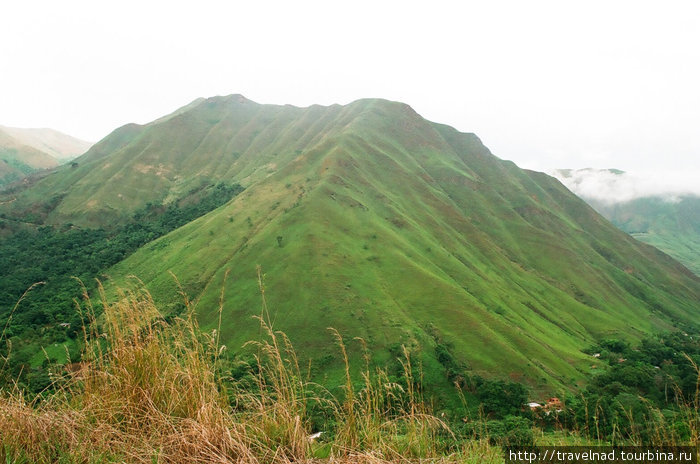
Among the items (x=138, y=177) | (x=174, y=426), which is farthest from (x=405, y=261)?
(x=138, y=177)

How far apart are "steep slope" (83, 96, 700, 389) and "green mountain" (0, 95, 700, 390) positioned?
453 mm

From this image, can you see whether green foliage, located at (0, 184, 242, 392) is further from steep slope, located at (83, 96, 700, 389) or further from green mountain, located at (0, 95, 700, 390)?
steep slope, located at (83, 96, 700, 389)

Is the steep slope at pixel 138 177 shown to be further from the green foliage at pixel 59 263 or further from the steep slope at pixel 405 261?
the green foliage at pixel 59 263

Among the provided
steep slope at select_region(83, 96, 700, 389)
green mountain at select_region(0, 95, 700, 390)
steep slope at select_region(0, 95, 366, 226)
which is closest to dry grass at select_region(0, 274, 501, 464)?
steep slope at select_region(83, 96, 700, 389)

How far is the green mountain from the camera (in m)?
65.6

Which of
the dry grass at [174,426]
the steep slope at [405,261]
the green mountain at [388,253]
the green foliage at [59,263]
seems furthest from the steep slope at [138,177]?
the dry grass at [174,426]

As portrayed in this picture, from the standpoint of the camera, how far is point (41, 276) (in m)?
99.3

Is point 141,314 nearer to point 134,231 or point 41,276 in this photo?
point 41,276

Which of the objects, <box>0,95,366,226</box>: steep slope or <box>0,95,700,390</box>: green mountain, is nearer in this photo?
<box>0,95,700,390</box>: green mountain

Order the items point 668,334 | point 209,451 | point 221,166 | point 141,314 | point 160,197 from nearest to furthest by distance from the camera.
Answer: point 209,451, point 141,314, point 668,334, point 160,197, point 221,166

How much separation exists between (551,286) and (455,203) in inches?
1856

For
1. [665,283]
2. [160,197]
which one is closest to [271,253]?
[160,197]

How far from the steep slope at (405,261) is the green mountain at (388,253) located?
0.45 meters

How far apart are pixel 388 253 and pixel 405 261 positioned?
4437mm
